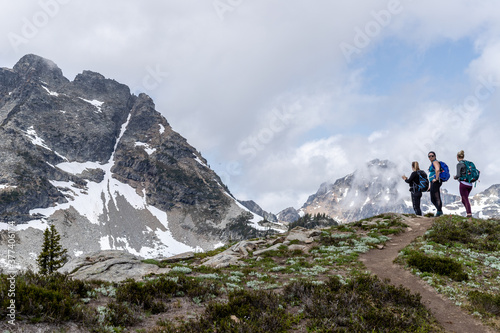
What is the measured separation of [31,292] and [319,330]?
25.3 feet

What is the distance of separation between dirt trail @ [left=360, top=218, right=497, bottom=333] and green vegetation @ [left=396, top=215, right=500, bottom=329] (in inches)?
13.6

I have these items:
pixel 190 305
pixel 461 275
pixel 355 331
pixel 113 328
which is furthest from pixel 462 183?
pixel 113 328

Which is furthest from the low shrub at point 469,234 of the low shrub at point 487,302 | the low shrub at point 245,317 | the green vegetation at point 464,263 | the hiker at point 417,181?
the low shrub at point 245,317

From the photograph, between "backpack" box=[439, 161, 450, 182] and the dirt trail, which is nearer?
the dirt trail

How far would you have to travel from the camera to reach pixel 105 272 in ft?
52.6

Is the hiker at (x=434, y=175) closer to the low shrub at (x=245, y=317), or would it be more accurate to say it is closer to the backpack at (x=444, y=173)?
the backpack at (x=444, y=173)

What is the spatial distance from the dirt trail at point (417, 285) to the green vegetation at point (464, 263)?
1.13ft

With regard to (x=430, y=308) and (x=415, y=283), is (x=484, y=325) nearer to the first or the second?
(x=430, y=308)

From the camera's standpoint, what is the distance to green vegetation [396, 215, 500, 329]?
10.2 metres

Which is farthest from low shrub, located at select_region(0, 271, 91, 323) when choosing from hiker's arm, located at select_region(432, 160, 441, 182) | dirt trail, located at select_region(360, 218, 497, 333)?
hiker's arm, located at select_region(432, 160, 441, 182)

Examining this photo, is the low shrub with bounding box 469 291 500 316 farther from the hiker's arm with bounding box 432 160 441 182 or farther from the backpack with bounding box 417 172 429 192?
the backpack with bounding box 417 172 429 192

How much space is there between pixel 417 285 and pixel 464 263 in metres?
4.14

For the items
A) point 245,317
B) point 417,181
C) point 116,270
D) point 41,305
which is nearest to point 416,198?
point 417,181

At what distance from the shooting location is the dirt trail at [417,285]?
917 cm
